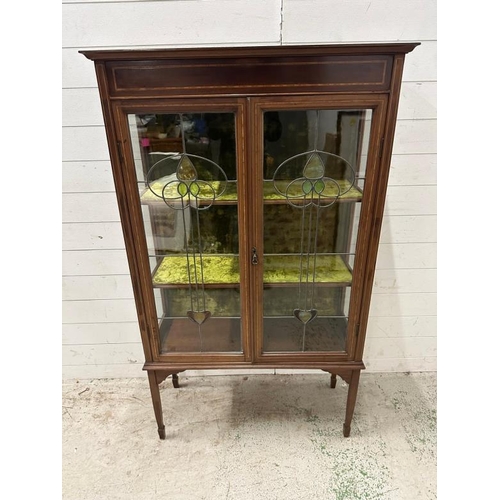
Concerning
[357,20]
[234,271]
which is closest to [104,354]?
[234,271]

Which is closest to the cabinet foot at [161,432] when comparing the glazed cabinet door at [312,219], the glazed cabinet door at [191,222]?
the glazed cabinet door at [191,222]

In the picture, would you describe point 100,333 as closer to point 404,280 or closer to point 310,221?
point 310,221

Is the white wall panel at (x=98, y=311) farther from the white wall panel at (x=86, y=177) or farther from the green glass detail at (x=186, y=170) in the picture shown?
the green glass detail at (x=186, y=170)

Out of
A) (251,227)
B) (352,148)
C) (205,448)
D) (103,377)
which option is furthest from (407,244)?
(103,377)

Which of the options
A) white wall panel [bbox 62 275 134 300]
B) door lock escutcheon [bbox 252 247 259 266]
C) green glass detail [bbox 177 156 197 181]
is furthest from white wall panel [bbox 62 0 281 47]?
white wall panel [bbox 62 275 134 300]

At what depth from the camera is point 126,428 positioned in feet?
5.43

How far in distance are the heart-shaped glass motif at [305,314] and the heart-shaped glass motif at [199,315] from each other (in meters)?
0.35

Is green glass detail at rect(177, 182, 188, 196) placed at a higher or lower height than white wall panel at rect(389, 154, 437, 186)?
lower

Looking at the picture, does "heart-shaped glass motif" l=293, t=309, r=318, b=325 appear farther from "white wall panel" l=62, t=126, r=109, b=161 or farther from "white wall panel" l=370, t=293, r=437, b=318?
"white wall panel" l=62, t=126, r=109, b=161

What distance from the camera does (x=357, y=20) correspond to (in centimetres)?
143

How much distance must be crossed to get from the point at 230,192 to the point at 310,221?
0.31m

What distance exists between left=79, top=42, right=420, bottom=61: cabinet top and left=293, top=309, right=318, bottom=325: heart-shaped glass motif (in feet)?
2.97

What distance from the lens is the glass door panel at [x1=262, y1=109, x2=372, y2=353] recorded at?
1.18 m

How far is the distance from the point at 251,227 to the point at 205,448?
1013 millimetres
